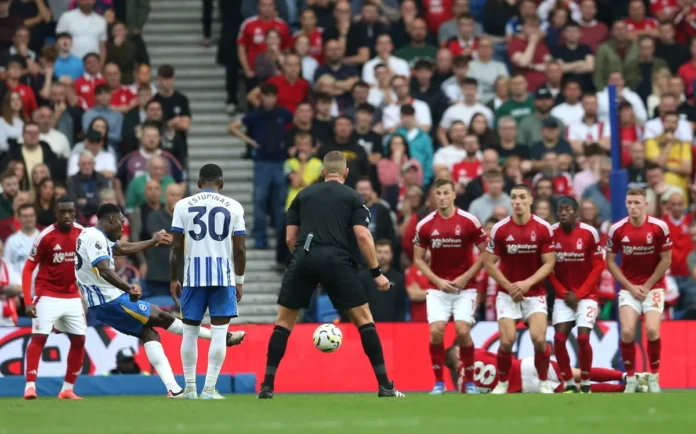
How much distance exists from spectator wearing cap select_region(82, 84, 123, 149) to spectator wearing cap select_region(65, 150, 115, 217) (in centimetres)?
145

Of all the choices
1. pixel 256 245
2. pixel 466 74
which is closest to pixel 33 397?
pixel 256 245

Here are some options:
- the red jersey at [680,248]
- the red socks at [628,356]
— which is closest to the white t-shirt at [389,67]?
the red jersey at [680,248]

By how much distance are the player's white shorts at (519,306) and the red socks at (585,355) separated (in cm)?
57

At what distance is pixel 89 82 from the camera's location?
23.8 metres

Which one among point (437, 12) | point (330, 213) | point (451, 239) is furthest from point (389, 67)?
point (330, 213)

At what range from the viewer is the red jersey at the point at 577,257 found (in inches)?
683

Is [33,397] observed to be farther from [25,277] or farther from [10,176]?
[10,176]

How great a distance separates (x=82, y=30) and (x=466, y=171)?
741 centimetres

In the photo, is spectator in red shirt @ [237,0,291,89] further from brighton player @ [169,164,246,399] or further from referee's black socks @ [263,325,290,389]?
referee's black socks @ [263,325,290,389]

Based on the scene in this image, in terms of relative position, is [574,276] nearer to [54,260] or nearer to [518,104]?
[54,260]

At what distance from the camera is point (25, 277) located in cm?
1648

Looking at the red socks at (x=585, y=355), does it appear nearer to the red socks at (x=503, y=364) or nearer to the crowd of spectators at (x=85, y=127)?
the red socks at (x=503, y=364)

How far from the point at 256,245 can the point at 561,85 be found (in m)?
6.44

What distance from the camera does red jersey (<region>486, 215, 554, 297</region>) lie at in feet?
55.6
